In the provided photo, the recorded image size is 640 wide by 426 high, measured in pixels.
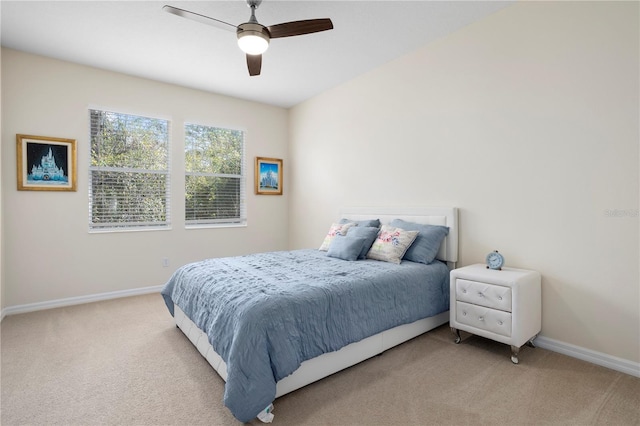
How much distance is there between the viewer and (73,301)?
378 cm

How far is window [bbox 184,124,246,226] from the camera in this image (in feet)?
15.4

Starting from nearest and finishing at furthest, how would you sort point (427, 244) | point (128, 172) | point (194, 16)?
1. point (194, 16)
2. point (427, 244)
3. point (128, 172)

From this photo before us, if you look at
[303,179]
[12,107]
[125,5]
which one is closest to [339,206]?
[303,179]

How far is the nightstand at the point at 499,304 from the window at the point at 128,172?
12.3ft

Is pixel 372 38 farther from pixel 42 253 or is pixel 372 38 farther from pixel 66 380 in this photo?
pixel 42 253

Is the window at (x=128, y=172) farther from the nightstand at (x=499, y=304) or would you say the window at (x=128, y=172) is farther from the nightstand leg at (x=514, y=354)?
the nightstand leg at (x=514, y=354)

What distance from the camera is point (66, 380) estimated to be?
2.16 metres

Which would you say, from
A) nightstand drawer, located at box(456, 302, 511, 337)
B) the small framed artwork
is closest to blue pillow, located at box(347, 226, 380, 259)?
nightstand drawer, located at box(456, 302, 511, 337)

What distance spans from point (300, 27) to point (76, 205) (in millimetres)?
3337

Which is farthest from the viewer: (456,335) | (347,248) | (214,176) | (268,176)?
(268,176)

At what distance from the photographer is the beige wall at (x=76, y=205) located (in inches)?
136

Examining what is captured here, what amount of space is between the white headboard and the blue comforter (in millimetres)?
178

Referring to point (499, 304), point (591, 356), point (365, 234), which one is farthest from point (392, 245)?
point (591, 356)

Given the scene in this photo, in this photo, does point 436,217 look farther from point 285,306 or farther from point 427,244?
point 285,306
